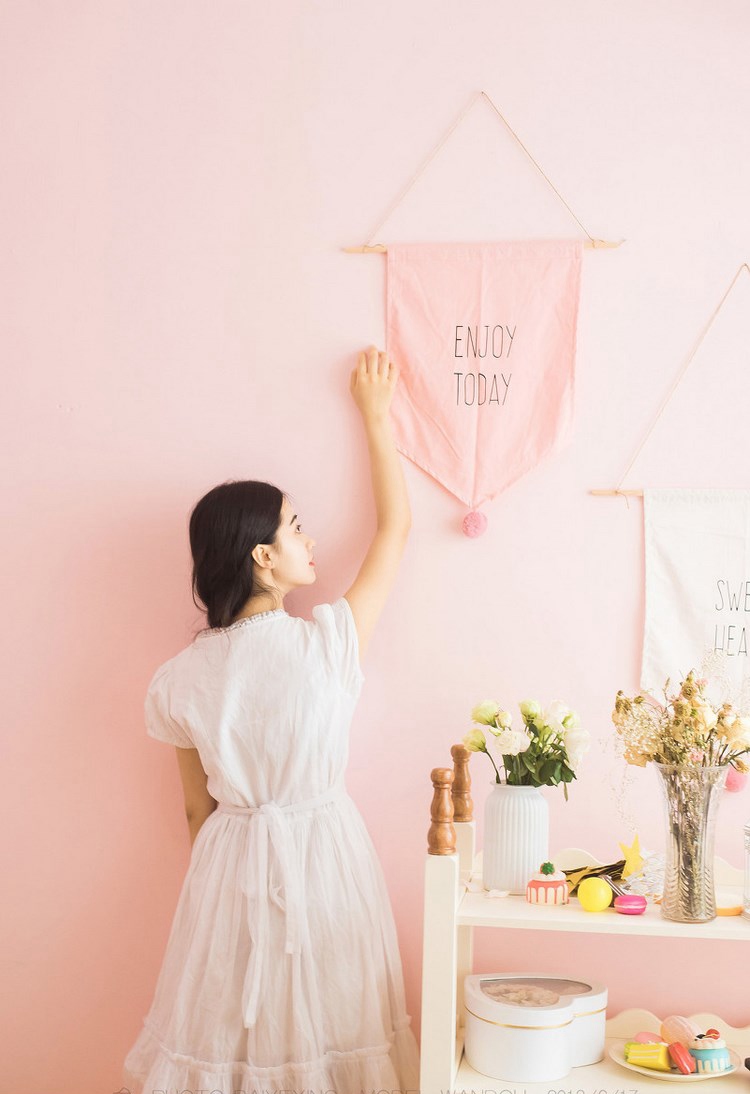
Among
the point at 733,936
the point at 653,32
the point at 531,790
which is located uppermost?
the point at 653,32

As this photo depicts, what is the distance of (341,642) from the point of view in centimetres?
172

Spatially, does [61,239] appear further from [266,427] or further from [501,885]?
[501,885]

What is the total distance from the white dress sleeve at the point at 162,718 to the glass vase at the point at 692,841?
31.3 inches

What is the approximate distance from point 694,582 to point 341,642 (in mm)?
635

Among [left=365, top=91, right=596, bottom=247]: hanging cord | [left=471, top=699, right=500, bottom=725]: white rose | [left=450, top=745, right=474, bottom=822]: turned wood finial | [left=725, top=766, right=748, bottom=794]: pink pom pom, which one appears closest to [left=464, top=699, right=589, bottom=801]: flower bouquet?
[left=471, top=699, right=500, bottom=725]: white rose

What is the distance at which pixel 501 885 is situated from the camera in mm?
1585

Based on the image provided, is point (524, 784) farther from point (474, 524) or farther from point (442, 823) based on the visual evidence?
point (474, 524)

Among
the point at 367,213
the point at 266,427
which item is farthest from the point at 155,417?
the point at 367,213

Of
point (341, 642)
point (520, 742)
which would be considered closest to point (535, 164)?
point (341, 642)

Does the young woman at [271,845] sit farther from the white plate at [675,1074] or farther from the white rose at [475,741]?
the white plate at [675,1074]

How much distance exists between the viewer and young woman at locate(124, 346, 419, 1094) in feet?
5.29

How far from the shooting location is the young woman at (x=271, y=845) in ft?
5.29

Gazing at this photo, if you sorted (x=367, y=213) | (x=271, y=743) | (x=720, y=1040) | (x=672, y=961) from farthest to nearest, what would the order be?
(x=367, y=213), (x=672, y=961), (x=271, y=743), (x=720, y=1040)

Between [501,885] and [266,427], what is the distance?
0.92 m
